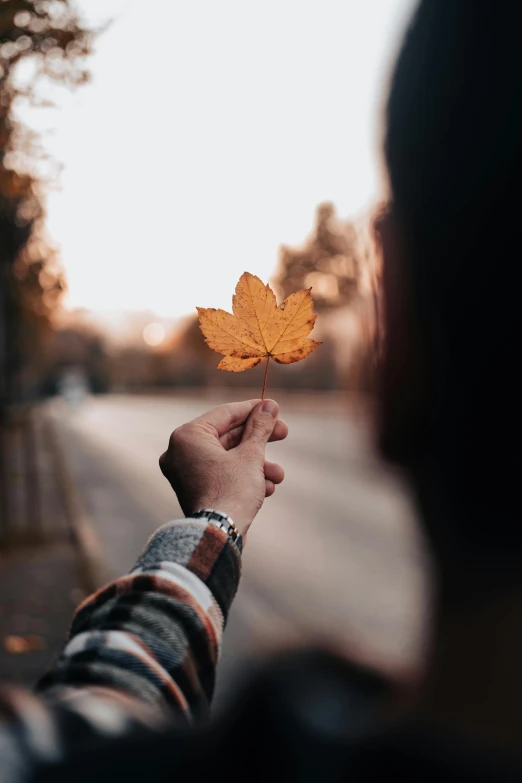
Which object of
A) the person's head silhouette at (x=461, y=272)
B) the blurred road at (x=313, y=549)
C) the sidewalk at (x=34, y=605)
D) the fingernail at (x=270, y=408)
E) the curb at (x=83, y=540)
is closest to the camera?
the fingernail at (x=270, y=408)

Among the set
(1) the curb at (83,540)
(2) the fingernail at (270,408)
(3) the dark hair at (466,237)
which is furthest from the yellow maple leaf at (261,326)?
(1) the curb at (83,540)

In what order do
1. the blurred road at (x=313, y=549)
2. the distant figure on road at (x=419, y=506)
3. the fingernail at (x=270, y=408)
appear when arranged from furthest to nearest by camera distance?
the blurred road at (x=313, y=549), the fingernail at (x=270, y=408), the distant figure on road at (x=419, y=506)

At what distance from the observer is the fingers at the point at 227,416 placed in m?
0.72

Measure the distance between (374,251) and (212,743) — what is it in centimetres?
39

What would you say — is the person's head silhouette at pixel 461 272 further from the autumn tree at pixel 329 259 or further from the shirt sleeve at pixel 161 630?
the shirt sleeve at pixel 161 630

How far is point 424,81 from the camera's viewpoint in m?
0.97

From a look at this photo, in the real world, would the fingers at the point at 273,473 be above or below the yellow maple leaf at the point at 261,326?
below

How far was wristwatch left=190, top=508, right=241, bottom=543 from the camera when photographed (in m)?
0.80

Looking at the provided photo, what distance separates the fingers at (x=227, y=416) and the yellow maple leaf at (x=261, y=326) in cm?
9

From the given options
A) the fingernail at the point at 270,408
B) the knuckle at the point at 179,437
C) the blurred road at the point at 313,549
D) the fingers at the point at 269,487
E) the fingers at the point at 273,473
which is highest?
the fingernail at the point at 270,408

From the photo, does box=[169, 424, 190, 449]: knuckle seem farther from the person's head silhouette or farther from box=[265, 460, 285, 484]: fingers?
the person's head silhouette

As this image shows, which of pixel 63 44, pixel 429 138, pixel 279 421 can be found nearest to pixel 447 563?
pixel 429 138

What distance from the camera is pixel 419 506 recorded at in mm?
1409

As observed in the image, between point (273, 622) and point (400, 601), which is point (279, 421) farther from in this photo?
point (400, 601)
